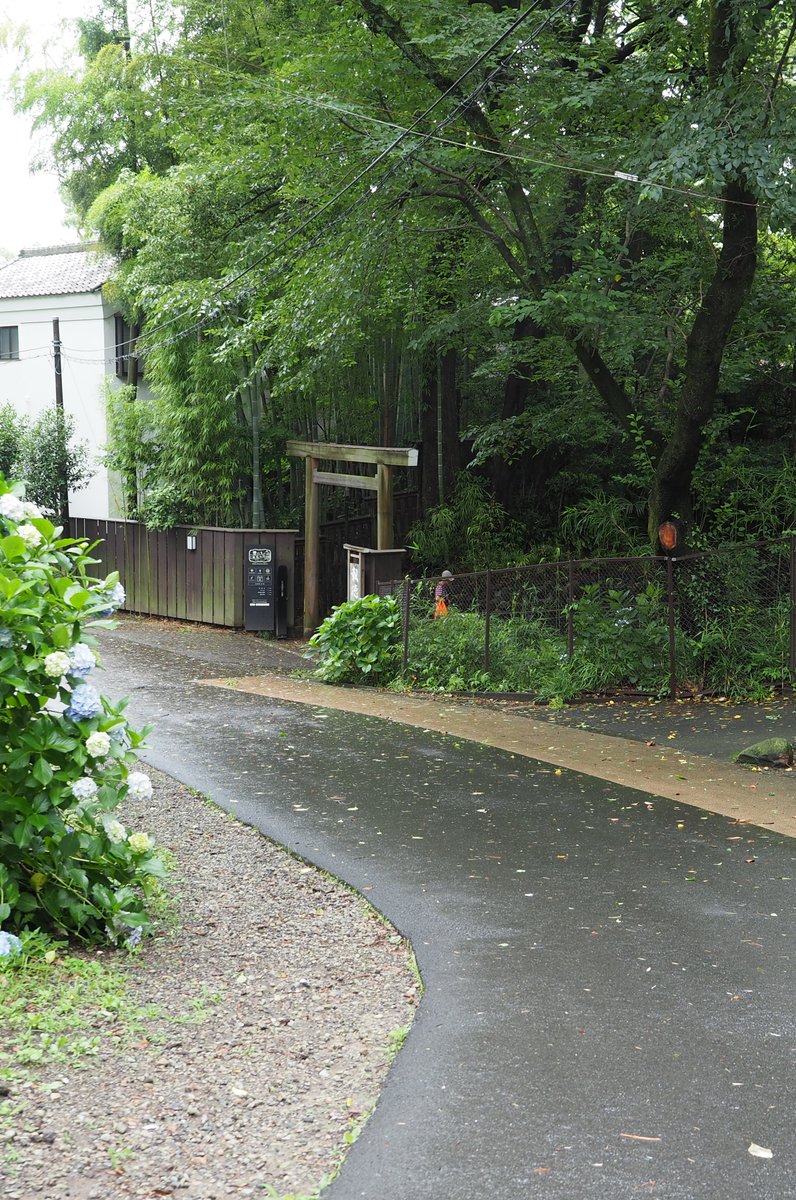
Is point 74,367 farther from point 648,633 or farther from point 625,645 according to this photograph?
point 648,633

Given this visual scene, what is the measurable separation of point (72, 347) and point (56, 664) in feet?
81.8

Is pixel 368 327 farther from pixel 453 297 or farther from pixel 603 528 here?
pixel 603 528

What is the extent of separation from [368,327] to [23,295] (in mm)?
14140

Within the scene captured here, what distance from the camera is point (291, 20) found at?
17000mm

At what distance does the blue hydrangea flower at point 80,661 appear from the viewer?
4.59 meters

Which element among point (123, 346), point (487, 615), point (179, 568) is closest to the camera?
point (487, 615)

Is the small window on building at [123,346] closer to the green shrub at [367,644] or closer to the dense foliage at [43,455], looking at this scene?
the dense foliage at [43,455]

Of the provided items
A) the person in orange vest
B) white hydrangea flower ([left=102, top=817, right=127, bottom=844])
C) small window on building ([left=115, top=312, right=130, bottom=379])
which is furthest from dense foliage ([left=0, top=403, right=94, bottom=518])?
white hydrangea flower ([left=102, top=817, right=127, bottom=844])

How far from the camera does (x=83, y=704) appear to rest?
181 inches

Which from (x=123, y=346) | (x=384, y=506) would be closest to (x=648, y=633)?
(x=384, y=506)

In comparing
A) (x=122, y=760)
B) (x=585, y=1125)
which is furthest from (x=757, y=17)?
(x=585, y=1125)

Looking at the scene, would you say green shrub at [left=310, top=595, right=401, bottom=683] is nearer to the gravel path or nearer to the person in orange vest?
the person in orange vest

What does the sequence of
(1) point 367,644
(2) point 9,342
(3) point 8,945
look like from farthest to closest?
1. (2) point 9,342
2. (1) point 367,644
3. (3) point 8,945

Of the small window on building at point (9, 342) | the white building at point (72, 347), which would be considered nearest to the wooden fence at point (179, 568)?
the white building at point (72, 347)
